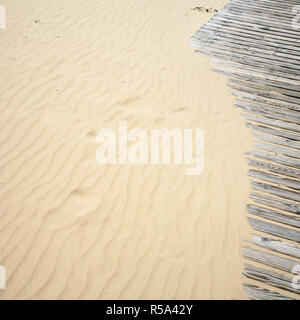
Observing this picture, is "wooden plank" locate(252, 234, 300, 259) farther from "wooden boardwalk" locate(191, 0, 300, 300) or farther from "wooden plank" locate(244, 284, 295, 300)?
"wooden plank" locate(244, 284, 295, 300)

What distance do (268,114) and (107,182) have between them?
2.92 m

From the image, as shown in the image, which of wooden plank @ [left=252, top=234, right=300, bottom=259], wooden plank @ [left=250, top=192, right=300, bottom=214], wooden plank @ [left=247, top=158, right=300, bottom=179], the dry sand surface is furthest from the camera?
wooden plank @ [left=247, top=158, right=300, bottom=179]

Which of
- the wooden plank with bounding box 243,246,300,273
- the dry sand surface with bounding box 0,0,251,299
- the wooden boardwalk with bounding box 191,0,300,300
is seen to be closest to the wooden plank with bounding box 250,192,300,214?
the wooden boardwalk with bounding box 191,0,300,300

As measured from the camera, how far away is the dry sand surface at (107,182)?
2.70 m

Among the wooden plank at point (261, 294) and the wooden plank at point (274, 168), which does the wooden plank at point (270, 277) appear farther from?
the wooden plank at point (274, 168)

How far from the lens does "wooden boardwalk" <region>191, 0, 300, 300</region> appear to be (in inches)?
116

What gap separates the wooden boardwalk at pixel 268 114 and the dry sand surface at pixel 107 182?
19 cm

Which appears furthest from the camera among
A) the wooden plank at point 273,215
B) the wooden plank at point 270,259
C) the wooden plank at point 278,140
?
the wooden plank at point 278,140

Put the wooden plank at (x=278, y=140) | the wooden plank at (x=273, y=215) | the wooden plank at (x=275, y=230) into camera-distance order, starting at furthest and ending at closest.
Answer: the wooden plank at (x=278, y=140), the wooden plank at (x=273, y=215), the wooden plank at (x=275, y=230)

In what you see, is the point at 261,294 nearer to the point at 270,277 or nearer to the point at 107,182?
the point at 270,277

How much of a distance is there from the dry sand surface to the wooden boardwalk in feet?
0.62

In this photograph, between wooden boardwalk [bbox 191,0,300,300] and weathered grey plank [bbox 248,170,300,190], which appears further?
weathered grey plank [bbox 248,170,300,190]

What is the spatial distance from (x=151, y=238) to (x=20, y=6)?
612cm

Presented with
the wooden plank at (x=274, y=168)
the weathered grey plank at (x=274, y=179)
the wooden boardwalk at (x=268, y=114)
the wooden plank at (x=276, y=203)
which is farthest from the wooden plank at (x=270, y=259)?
the wooden plank at (x=274, y=168)
